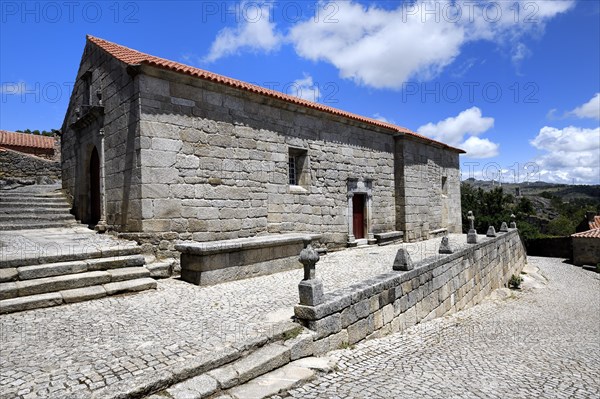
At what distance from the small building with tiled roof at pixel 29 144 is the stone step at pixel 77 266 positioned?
668 inches

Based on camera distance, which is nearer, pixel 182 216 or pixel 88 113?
pixel 182 216

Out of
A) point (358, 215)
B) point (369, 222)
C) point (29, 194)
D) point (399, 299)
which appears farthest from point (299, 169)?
point (29, 194)

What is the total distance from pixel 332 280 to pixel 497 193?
3805cm

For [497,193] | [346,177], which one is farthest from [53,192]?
[497,193]

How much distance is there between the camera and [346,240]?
12422 millimetres

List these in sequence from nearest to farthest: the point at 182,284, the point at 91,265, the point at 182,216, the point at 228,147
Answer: the point at 91,265 → the point at 182,284 → the point at 182,216 → the point at 228,147

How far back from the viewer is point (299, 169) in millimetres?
11242

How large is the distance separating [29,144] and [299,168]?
17.8 meters

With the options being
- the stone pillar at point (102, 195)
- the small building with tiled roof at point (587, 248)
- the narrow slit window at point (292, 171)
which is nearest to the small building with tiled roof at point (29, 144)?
the stone pillar at point (102, 195)

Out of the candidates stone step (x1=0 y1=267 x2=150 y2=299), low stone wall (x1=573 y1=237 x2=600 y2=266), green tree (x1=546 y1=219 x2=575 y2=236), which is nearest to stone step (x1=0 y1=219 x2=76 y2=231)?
stone step (x1=0 y1=267 x2=150 y2=299)

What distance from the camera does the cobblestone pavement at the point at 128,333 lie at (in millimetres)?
3182

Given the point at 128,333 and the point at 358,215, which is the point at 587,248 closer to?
the point at 358,215

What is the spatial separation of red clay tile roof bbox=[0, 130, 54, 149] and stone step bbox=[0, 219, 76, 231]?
43.1 ft

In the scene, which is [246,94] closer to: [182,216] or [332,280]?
[182,216]
